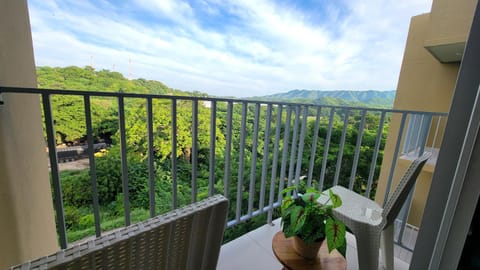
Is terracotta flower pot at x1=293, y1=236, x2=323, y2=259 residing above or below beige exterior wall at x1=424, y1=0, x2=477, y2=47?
below

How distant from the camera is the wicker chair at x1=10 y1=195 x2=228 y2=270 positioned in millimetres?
361

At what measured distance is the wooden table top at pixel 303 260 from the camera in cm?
106

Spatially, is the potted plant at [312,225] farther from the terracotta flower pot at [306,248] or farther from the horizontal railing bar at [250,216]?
the horizontal railing bar at [250,216]

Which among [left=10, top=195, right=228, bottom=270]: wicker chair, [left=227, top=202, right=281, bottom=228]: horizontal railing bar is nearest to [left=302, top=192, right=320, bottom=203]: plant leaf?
[left=10, top=195, right=228, bottom=270]: wicker chair

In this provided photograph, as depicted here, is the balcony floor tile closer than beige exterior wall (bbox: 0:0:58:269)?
No

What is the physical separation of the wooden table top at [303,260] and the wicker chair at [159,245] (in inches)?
24.8

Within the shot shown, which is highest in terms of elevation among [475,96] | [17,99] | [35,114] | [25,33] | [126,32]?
[126,32]

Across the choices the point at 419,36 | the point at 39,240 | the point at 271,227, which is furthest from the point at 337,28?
the point at 39,240

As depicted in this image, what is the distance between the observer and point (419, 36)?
4758mm

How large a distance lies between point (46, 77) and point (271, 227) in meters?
→ 5.17

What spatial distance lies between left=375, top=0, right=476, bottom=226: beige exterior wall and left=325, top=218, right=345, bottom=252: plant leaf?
3.16m

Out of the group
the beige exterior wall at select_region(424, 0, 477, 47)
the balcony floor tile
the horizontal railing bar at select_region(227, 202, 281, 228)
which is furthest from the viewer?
the beige exterior wall at select_region(424, 0, 477, 47)

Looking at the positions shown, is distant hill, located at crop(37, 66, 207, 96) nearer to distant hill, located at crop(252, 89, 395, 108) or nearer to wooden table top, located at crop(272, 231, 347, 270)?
wooden table top, located at crop(272, 231, 347, 270)

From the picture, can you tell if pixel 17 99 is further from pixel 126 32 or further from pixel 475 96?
pixel 126 32
